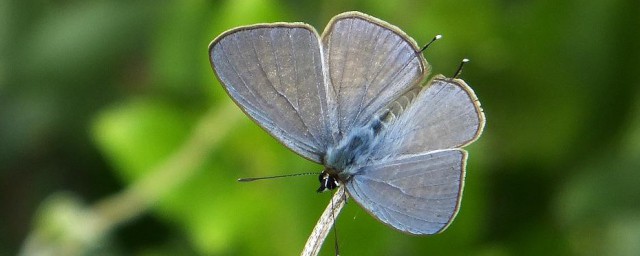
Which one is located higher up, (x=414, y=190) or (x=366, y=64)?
(x=366, y=64)

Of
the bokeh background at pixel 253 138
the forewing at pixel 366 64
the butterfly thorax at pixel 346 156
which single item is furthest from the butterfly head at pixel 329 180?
the bokeh background at pixel 253 138

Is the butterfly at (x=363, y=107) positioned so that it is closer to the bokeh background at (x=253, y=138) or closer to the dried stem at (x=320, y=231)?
the dried stem at (x=320, y=231)

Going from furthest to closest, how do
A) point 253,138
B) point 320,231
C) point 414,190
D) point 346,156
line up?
point 253,138
point 346,156
point 414,190
point 320,231

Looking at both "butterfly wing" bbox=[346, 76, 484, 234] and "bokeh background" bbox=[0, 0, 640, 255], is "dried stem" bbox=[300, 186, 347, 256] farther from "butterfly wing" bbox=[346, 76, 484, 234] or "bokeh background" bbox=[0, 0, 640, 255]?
"bokeh background" bbox=[0, 0, 640, 255]

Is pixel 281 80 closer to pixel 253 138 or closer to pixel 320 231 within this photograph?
pixel 320 231

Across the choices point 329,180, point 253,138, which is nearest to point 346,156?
point 329,180

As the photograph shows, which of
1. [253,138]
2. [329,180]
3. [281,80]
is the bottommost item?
[253,138]

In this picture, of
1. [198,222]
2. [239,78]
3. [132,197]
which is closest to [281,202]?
[198,222]

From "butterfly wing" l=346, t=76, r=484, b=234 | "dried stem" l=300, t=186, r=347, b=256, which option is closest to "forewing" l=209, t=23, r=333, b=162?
"butterfly wing" l=346, t=76, r=484, b=234
